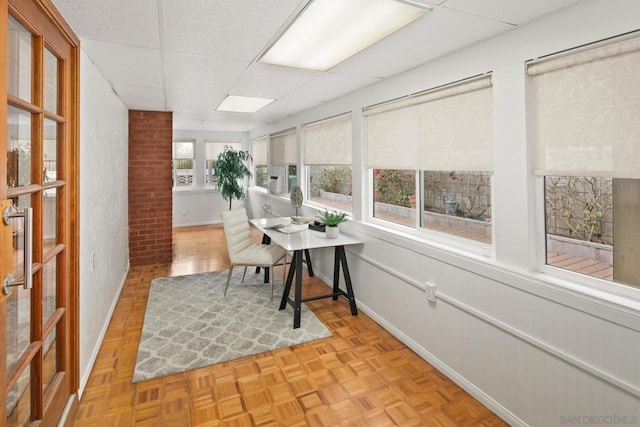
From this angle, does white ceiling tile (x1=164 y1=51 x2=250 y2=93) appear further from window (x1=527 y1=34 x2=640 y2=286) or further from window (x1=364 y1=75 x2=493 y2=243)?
window (x1=527 y1=34 x2=640 y2=286)

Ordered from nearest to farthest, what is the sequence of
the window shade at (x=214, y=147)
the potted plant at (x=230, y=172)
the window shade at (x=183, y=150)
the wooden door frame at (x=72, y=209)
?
1. the wooden door frame at (x=72, y=209)
2. the potted plant at (x=230, y=172)
3. the window shade at (x=183, y=150)
4. the window shade at (x=214, y=147)

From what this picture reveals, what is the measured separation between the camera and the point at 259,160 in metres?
7.28

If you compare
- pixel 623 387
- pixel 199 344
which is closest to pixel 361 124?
pixel 199 344

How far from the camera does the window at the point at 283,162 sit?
5.39 m

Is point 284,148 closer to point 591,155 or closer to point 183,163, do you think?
point 183,163

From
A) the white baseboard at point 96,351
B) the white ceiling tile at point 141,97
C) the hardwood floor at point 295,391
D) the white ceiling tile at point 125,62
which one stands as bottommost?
the hardwood floor at point 295,391

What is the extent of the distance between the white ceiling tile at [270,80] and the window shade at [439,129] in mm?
753

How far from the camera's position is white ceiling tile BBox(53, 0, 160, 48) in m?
1.72

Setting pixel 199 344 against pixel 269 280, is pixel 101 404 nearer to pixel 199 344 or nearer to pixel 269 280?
pixel 199 344

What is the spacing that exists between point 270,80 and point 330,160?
4.14ft

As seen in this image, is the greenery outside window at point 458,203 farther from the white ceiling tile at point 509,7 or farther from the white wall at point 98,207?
the white wall at point 98,207

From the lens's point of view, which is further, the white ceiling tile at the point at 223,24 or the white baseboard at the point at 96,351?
the white baseboard at the point at 96,351

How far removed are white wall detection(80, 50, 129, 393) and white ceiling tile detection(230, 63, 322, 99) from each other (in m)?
1.16

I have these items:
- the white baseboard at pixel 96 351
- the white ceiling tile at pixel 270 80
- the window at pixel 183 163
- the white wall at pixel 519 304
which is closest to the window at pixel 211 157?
the window at pixel 183 163
